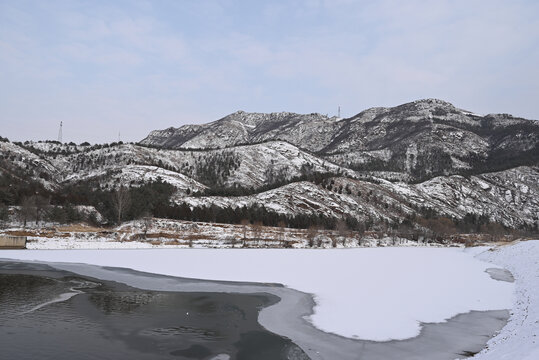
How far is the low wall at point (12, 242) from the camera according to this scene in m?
63.8

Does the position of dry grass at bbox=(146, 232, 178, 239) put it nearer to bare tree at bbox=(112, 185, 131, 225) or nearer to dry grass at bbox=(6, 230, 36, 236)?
bare tree at bbox=(112, 185, 131, 225)

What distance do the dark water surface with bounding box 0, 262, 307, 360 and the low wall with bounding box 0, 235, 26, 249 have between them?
39505mm

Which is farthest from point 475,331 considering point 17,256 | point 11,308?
point 17,256

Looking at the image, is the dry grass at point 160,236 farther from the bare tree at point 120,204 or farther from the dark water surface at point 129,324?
the dark water surface at point 129,324

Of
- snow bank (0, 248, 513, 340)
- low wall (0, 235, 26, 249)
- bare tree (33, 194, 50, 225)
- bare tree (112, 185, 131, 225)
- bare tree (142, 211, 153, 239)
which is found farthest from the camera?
bare tree (112, 185, 131, 225)

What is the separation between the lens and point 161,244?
85062 millimetres

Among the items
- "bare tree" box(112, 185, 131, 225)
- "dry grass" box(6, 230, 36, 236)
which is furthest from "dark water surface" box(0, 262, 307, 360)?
"bare tree" box(112, 185, 131, 225)

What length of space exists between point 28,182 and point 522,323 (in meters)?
185

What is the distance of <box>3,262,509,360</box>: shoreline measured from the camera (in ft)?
56.9

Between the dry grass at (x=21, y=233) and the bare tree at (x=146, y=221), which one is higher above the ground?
the bare tree at (x=146, y=221)

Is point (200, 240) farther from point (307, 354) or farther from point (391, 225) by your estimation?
point (391, 225)

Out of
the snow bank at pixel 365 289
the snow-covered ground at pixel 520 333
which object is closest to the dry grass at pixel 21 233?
the snow bank at pixel 365 289

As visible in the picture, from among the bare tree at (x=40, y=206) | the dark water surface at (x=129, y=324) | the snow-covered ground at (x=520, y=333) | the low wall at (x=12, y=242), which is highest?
the bare tree at (x=40, y=206)

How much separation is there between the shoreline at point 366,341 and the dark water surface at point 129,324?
1.14 m
